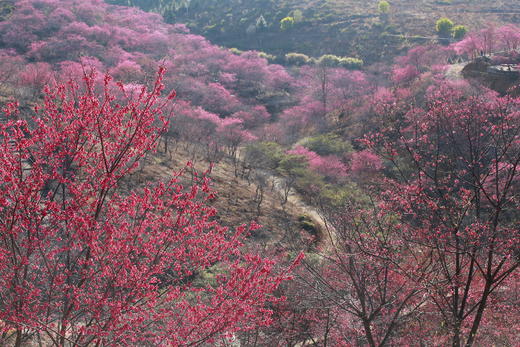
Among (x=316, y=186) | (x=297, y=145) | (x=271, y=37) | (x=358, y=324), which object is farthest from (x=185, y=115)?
(x=271, y=37)

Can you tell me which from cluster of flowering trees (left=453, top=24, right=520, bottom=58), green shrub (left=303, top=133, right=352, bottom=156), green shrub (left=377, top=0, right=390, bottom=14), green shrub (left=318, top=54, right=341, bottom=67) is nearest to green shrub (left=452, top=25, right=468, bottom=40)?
cluster of flowering trees (left=453, top=24, right=520, bottom=58)

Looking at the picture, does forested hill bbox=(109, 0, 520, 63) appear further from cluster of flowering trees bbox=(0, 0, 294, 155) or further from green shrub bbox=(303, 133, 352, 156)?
green shrub bbox=(303, 133, 352, 156)

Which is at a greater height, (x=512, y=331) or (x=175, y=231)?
(x=175, y=231)

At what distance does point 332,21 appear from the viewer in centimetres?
6719

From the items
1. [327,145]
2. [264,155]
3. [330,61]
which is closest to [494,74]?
[327,145]

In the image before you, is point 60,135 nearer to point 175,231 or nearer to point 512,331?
point 175,231

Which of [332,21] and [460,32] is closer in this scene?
[460,32]

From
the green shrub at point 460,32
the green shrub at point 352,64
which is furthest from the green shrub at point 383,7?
the green shrub at point 352,64

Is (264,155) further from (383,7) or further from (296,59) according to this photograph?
(383,7)

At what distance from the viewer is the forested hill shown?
2239 inches

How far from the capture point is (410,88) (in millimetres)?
33719

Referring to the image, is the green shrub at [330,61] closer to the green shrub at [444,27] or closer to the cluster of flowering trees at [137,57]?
the cluster of flowering trees at [137,57]

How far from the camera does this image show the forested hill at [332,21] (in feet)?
187

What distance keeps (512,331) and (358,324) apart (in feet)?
11.9
